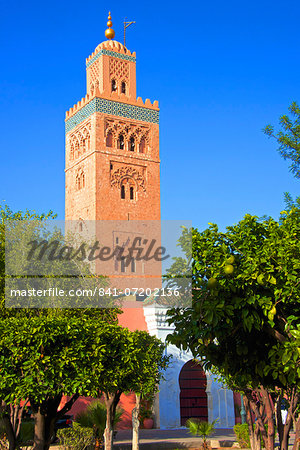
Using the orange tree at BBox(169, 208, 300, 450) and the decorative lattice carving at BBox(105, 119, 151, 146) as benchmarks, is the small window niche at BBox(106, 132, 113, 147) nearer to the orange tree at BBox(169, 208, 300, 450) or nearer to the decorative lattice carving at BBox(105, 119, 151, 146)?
the decorative lattice carving at BBox(105, 119, 151, 146)

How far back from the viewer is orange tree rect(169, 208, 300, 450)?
20.2 ft

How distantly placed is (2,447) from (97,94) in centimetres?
2562

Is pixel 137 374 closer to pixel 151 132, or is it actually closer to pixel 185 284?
pixel 185 284

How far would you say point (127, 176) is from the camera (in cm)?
3597

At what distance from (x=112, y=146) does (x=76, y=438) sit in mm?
23320

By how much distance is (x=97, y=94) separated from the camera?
1399 inches

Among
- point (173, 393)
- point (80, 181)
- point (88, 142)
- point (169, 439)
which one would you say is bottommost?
point (169, 439)

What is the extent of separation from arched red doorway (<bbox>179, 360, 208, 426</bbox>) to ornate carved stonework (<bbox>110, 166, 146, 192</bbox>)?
13.3m

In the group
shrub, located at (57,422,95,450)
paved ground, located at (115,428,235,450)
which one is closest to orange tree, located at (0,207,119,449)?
shrub, located at (57,422,95,450)

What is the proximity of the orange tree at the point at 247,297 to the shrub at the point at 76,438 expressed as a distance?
29.6 ft

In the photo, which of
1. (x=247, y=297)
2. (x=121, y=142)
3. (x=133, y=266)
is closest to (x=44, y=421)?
(x=247, y=297)

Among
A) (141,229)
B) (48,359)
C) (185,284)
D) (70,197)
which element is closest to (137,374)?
(48,359)

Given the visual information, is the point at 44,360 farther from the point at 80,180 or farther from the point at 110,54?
the point at 110,54

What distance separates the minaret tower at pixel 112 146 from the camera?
115 feet
